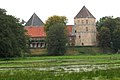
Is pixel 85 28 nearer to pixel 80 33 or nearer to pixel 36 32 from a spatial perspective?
pixel 80 33

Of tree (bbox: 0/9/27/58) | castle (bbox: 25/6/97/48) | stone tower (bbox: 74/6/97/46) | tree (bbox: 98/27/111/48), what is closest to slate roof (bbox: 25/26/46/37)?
castle (bbox: 25/6/97/48)

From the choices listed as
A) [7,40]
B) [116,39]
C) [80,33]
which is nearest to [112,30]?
[116,39]

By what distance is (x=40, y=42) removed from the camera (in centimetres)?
12925

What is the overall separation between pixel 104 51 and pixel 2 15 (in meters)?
43.5

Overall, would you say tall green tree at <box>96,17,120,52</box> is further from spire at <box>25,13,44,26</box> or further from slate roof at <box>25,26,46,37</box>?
spire at <box>25,13,44,26</box>

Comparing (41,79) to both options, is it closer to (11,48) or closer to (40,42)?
(11,48)

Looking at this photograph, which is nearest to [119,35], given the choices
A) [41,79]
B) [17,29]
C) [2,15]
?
[17,29]

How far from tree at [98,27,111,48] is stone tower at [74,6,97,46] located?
6.86 meters

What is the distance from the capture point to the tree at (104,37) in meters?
115

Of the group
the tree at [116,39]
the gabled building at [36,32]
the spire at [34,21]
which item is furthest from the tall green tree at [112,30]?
the spire at [34,21]

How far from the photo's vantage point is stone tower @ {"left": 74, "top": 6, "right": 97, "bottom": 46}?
12475 centimetres

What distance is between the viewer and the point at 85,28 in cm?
12700

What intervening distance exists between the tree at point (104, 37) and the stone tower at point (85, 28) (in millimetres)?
6862

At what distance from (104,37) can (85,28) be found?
11.7m
